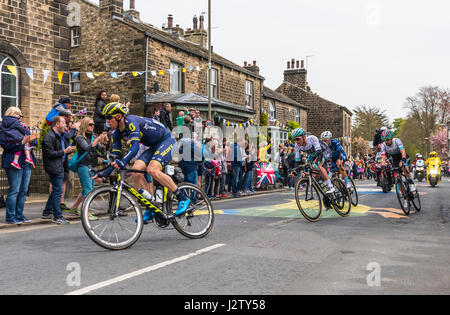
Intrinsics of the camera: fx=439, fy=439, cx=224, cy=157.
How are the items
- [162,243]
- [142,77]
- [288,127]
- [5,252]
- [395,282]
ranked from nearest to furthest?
[395,282] → [5,252] → [162,243] → [142,77] → [288,127]

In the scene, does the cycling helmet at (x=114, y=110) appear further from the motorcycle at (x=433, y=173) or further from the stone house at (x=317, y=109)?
the stone house at (x=317, y=109)

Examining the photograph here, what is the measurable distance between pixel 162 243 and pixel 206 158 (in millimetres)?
7341

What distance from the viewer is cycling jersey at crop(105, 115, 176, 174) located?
6.09 metres

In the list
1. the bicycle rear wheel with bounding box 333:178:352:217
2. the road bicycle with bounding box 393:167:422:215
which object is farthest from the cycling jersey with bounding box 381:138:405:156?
the bicycle rear wheel with bounding box 333:178:352:217

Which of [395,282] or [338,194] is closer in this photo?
[395,282]

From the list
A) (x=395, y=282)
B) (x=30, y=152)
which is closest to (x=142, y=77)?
(x=30, y=152)

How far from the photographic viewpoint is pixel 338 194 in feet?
31.4

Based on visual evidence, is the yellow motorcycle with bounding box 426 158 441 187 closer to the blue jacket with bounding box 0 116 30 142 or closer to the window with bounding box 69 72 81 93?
the window with bounding box 69 72 81 93

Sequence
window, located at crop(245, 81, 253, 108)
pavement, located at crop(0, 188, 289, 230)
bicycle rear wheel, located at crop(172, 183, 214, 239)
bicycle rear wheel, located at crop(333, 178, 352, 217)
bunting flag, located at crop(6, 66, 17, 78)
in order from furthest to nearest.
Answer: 1. window, located at crop(245, 81, 253, 108)
2. bunting flag, located at crop(6, 66, 17, 78)
3. bicycle rear wheel, located at crop(333, 178, 352, 217)
4. pavement, located at crop(0, 188, 289, 230)
5. bicycle rear wheel, located at crop(172, 183, 214, 239)

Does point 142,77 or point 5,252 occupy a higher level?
point 142,77

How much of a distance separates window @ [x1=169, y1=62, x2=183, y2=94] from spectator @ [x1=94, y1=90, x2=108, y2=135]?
11792 mm
